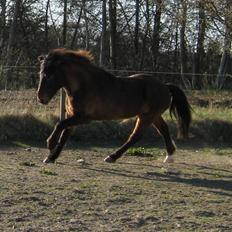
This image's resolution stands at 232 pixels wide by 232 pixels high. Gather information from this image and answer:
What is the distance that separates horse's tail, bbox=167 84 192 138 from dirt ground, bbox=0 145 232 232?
61 centimetres

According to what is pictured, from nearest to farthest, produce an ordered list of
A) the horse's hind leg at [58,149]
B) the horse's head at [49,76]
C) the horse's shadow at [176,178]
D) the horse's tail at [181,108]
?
the horse's shadow at [176,178] < the horse's head at [49,76] < the horse's hind leg at [58,149] < the horse's tail at [181,108]

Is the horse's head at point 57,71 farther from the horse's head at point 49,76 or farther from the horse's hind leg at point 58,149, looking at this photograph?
the horse's hind leg at point 58,149

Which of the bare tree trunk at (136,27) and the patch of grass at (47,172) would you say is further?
the bare tree trunk at (136,27)

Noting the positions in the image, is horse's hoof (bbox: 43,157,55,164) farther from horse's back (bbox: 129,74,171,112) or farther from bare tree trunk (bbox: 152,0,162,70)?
bare tree trunk (bbox: 152,0,162,70)

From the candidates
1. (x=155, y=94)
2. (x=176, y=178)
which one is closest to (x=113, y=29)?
(x=155, y=94)

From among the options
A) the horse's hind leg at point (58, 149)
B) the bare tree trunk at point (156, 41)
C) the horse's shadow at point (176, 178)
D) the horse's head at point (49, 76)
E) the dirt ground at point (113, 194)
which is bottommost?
the horse's shadow at point (176, 178)

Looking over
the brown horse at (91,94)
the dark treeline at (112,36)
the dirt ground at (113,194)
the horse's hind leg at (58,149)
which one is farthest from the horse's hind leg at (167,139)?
the dark treeline at (112,36)

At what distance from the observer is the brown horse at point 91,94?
8477 millimetres

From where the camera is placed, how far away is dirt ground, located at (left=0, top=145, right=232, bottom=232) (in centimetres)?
515

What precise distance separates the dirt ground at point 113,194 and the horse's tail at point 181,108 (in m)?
0.61

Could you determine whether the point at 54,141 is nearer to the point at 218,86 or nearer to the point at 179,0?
the point at 179,0

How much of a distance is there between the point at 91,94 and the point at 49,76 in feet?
2.36

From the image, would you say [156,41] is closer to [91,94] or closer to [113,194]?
[91,94]

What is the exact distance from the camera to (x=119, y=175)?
314 inches
